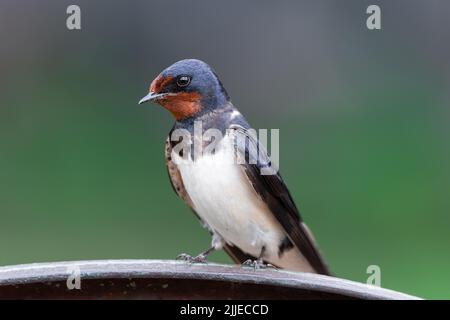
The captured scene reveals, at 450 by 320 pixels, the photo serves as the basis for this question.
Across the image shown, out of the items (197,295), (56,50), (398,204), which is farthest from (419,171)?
(197,295)

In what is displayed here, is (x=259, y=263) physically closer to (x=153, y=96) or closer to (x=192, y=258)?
(x=192, y=258)

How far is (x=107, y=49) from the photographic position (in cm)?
461

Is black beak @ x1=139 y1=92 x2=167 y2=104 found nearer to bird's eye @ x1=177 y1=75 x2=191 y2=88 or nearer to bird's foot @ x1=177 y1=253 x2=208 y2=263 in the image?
bird's eye @ x1=177 y1=75 x2=191 y2=88

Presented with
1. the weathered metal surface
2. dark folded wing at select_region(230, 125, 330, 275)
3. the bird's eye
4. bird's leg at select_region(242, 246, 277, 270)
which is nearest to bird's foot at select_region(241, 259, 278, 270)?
bird's leg at select_region(242, 246, 277, 270)

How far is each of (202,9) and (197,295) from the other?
123 inches

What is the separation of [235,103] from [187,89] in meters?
2.30

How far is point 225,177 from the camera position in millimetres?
2170

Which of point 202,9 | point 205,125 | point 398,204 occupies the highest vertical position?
point 202,9

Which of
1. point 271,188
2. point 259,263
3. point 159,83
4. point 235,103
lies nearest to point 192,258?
point 259,263

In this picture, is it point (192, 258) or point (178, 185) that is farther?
point (178, 185)

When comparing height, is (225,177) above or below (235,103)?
below

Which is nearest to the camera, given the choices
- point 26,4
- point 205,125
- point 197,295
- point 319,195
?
point 197,295

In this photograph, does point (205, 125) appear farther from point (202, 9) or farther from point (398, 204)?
point (202, 9)

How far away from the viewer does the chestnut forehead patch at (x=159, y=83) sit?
2072 millimetres
